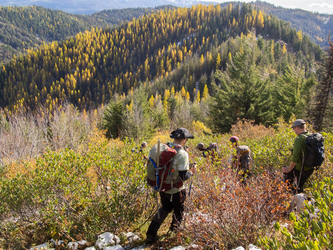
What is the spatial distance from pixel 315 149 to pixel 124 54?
172384 mm

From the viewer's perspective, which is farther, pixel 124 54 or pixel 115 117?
pixel 124 54

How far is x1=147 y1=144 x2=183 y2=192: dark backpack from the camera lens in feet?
11.0

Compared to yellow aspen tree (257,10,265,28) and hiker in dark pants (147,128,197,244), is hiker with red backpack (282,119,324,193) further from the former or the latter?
yellow aspen tree (257,10,265,28)

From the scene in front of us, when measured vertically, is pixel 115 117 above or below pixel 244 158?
below

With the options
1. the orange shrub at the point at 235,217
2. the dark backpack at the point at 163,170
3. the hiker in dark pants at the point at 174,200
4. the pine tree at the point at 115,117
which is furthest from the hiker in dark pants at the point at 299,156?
the pine tree at the point at 115,117

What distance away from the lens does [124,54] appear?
162000mm

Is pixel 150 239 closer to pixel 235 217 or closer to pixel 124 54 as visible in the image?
pixel 235 217

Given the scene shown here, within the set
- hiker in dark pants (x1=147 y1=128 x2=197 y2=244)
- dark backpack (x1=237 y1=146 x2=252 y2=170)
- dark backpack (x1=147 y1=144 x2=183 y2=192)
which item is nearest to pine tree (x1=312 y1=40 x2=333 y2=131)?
dark backpack (x1=237 y1=146 x2=252 y2=170)

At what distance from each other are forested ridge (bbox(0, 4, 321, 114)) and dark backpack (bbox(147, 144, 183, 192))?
115979 millimetres

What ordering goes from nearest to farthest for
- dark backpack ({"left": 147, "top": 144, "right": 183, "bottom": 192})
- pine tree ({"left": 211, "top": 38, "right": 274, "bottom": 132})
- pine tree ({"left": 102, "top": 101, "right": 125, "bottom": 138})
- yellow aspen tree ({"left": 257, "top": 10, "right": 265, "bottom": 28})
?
1. dark backpack ({"left": 147, "top": 144, "right": 183, "bottom": 192})
2. pine tree ({"left": 211, "top": 38, "right": 274, "bottom": 132})
3. pine tree ({"left": 102, "top": 101, "right": 125, "bottom": 138})
4. yellow aspen tree ({"left": 257, "top": 10, "right": 265, "bottom": 28})

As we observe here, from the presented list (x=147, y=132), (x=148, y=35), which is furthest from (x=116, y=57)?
(x=147, y=132)

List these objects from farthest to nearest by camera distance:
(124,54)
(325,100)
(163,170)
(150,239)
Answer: (124,54) < (325,100) < (150,239) < (163,170)

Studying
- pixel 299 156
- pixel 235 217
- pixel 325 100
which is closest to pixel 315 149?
pixel 299 156

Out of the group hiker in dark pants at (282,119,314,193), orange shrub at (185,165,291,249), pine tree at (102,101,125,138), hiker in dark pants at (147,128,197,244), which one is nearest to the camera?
orange shrub at (185,165,291,249)
